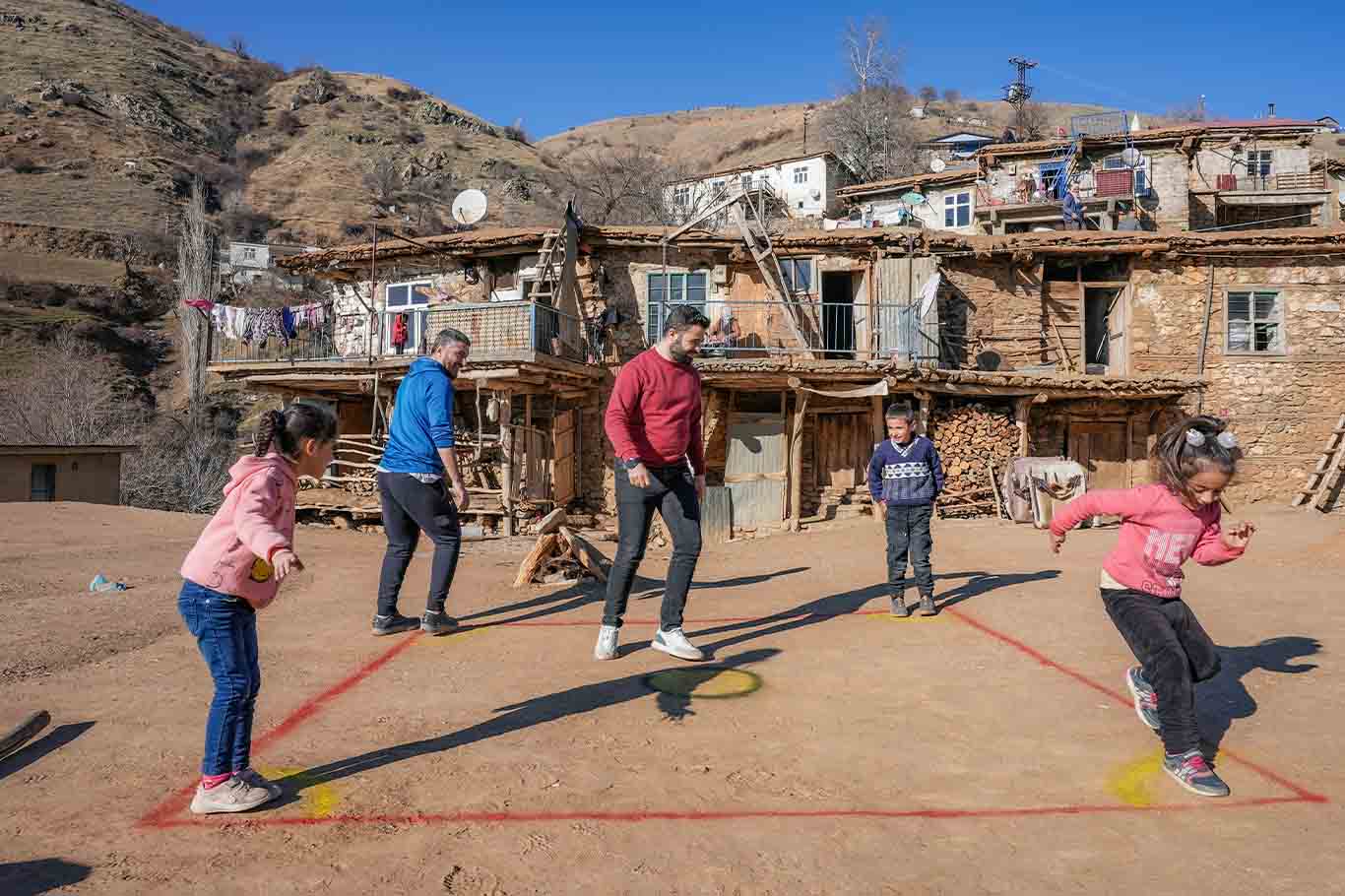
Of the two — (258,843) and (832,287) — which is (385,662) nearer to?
(258,843)

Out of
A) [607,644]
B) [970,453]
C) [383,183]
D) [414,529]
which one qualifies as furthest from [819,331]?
[383,183]

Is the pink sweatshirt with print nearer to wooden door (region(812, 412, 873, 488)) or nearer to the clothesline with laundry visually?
wooden door (region(812, 412, 873, 488))

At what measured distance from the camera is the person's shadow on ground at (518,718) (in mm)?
2863

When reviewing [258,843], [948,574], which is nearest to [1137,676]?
[258,843]

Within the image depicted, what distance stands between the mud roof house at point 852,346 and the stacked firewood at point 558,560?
851cm

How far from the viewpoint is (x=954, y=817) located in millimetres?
2545

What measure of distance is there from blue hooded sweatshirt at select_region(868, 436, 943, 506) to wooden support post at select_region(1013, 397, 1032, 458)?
11.3 metres

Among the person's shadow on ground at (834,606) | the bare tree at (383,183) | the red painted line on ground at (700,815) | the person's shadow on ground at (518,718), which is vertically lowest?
the person's shadow on ground at (834,606)

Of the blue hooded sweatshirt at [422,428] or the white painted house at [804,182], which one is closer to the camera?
the blue hooded sweatshirt at [422,428]

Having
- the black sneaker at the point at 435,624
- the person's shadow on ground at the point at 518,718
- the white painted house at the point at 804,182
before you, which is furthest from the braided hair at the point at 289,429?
the white painted house at the point at 804,182

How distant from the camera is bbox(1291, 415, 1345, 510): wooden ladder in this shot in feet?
52.0

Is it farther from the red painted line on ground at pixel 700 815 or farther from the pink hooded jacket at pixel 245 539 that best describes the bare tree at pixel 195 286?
the red painted line on ground at pixel 700 815

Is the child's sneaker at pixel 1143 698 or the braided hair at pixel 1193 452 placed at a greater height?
the braided hair at pixel 1193 452

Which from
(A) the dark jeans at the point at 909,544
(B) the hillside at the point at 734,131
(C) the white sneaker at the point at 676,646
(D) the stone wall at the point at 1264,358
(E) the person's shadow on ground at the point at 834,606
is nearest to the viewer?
(C) the white sneaker at the point at 676,646
